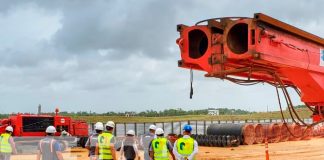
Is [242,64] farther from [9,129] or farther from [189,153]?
[9,129]

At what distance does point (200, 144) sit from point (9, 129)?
791 inches

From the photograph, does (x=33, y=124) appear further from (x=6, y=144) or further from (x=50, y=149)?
(x=50, y=149)

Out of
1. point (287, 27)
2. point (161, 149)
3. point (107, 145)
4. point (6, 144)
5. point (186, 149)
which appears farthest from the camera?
point (6, 144)

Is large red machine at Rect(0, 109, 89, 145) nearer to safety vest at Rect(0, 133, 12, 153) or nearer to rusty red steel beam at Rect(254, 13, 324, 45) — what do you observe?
safety vest at Rect(0, 133, 12, 153)

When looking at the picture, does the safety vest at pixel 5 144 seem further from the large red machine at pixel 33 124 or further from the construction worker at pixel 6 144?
the large red machine at pixel 33 124

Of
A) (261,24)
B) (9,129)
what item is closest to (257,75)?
(261,24)

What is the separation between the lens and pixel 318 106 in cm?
764

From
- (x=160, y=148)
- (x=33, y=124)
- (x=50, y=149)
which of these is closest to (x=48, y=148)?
(x=50, y=149)

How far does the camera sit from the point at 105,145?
36.8 ft

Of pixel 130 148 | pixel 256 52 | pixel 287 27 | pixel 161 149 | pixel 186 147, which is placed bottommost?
A: pixel 130 148

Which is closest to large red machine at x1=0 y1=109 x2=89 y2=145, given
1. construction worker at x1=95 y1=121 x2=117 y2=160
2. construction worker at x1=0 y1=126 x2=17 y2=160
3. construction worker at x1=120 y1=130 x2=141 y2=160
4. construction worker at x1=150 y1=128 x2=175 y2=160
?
construction worker at x1=0 y1=126 x2=17 y2=160

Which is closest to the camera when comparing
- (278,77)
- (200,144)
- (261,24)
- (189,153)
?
(261,24)

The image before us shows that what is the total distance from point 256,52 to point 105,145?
633 cm

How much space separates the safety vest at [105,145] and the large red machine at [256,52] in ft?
16.3
